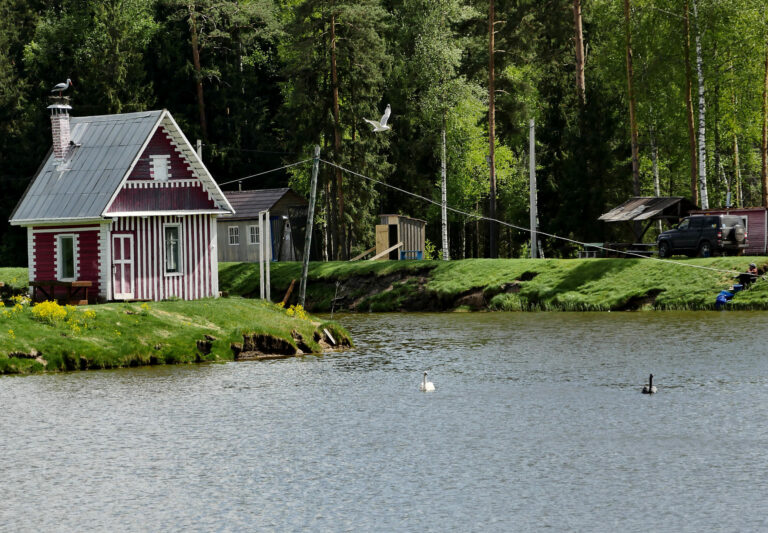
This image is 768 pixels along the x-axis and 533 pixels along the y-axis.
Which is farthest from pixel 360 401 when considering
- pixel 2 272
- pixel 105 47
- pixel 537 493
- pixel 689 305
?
pixel 105 47

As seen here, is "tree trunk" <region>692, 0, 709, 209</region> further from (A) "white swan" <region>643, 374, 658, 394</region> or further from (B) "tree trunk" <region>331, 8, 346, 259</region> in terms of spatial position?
(A) "white swan" <region>643, 374, 658, 394</region>

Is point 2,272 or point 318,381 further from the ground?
point 2,272

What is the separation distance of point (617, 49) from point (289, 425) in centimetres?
4948

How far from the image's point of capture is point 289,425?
65.6ft

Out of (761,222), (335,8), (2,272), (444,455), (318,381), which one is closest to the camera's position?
(444,455)

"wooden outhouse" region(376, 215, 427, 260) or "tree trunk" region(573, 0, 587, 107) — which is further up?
"tree trunk" region(573, 0, 587, 107)

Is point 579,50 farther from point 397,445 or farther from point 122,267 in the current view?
point 397,445

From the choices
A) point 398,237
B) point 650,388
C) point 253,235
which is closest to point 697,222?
point 398,237

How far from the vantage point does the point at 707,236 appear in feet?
171

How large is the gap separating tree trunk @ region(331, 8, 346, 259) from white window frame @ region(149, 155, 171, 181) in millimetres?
26408

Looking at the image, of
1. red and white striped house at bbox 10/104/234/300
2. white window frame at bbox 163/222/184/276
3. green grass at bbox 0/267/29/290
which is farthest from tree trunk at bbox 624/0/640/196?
green grass at bbox 0/267/29/290

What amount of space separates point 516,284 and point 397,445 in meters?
34.9

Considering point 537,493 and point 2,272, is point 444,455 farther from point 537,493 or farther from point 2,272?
point 2,272

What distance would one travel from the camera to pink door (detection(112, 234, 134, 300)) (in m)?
40.0
